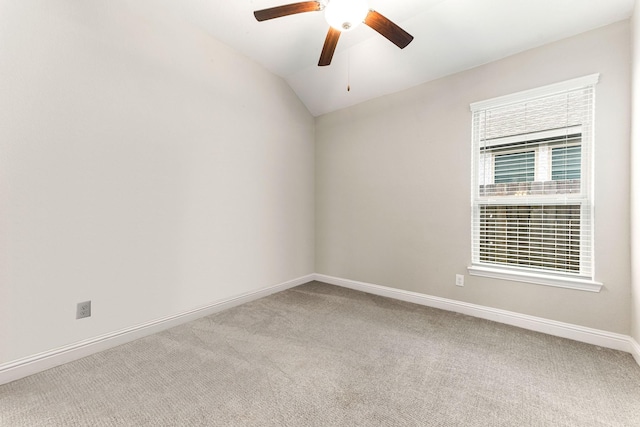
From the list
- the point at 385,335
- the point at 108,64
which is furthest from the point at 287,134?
the point at 385,335

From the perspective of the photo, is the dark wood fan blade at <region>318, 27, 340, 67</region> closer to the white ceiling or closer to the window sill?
the white ceiling

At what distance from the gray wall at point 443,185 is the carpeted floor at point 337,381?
0.40 m

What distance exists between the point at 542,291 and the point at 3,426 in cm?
364

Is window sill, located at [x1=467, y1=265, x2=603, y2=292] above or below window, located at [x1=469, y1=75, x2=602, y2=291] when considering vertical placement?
below

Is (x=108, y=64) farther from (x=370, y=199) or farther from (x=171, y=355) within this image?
(x=370, y=199)

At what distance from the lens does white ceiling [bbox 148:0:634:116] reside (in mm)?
2115

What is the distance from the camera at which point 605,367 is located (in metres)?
1.79

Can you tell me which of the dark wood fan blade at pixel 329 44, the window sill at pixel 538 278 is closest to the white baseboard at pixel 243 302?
the window sill at pixel 538 278

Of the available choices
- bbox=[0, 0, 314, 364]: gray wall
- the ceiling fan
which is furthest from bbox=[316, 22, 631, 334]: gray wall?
the ceiling fan

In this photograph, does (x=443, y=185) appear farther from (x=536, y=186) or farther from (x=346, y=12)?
(x=346, y=12)

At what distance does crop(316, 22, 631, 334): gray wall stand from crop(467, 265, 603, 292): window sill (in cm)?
5

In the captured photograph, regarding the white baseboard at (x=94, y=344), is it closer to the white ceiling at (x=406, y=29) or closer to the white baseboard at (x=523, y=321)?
the white baseboard at (x=523, y=321)

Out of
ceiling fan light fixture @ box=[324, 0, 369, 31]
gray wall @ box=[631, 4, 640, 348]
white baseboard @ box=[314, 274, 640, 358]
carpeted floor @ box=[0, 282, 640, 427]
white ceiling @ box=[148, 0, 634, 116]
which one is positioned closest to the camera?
carpeted floor @ box=[0, 282, 640, 427]

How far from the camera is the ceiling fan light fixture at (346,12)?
62.7 inches
